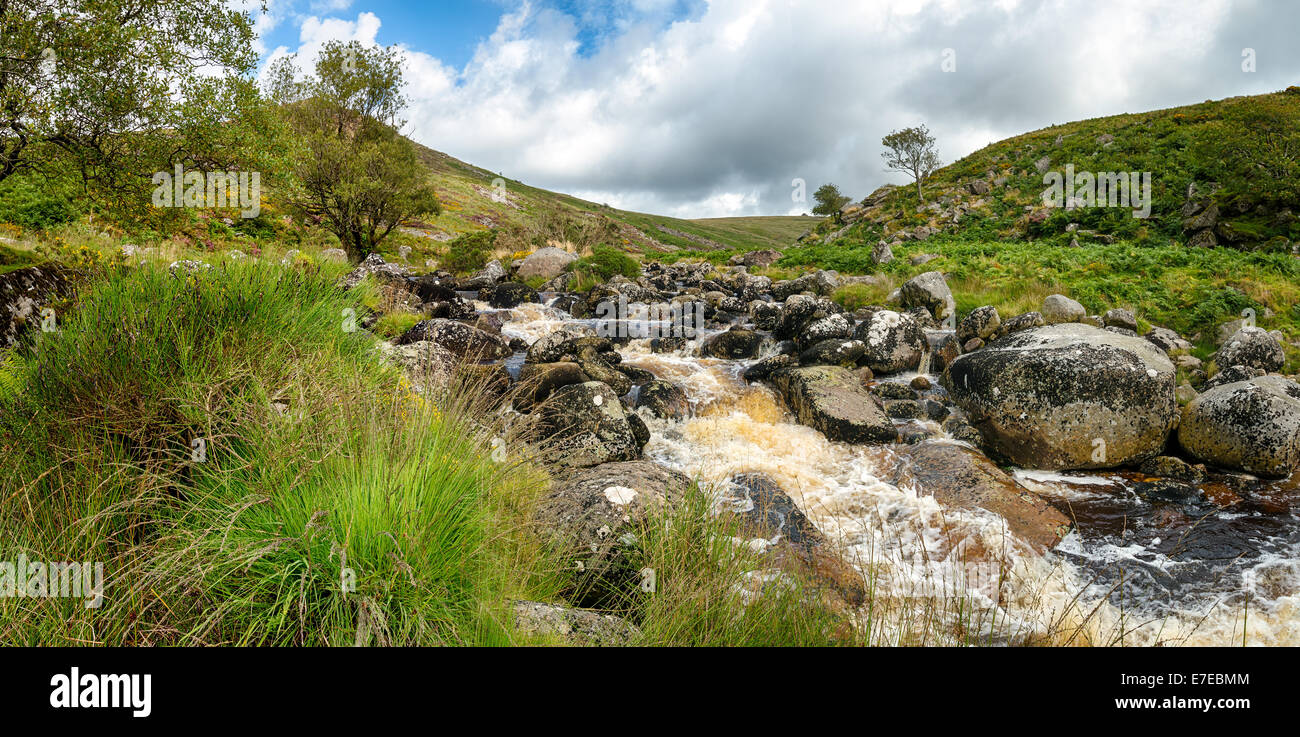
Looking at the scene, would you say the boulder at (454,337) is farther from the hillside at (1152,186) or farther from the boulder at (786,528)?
the hillside at (1152,186)

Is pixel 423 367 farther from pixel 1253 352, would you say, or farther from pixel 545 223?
pixel 545 223

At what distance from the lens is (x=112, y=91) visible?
901cm

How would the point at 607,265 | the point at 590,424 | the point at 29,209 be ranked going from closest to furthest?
the point at 590,424
the point at 29,209
the point at 607,265

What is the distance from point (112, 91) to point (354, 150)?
16.4 meters

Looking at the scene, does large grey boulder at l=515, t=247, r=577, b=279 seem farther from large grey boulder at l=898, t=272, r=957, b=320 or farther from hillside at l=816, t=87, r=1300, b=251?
hillside at l=816, t=87, r=1300, b=251

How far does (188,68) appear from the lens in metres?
10.2

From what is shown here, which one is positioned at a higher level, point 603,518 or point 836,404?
point 836,404

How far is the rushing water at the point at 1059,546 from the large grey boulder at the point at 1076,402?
395mm


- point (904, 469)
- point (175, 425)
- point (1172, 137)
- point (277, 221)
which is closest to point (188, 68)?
point (175, 425)

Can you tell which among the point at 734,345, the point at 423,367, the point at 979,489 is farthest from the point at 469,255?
the point at 979,489

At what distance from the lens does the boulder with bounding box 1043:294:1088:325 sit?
12.0 meters

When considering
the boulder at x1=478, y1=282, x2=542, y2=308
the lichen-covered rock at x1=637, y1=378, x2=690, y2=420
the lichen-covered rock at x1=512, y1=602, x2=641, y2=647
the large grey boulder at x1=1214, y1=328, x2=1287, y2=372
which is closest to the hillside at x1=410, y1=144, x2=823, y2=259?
the boulder at x1=478, y1=282, x2=542, y2=308

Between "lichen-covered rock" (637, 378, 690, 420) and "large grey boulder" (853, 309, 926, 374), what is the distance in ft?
14.8

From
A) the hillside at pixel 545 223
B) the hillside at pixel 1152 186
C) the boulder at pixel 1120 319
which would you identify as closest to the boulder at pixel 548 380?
the boulder at pixel 1120 319
